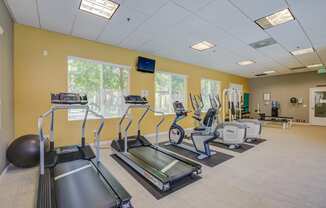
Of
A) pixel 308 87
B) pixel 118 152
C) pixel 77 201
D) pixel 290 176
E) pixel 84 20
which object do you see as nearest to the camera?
pixel 77 201

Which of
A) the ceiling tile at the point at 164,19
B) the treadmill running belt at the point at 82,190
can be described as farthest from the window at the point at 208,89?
the treadmill running belt at the point at 82,190

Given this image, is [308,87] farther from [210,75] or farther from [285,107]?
[210,75]

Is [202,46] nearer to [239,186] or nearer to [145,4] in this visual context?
[145,4]

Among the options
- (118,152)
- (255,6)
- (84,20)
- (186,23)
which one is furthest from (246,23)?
(118,152)

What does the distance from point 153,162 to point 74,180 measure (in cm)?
135

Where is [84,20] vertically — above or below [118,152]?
above

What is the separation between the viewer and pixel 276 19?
3.44m

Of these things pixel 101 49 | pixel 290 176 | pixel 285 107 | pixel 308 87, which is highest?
pixel 101 49

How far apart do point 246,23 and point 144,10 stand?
232 centimetres

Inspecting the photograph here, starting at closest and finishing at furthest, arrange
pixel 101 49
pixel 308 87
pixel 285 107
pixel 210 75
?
pixel 101 49 → pixel 210 75 → pixel 308 87 → pixel 285 107

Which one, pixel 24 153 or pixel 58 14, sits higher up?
pixel 58 14

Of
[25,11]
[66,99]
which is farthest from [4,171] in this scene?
[25,11]

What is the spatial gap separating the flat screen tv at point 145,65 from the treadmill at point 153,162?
6.02 ft

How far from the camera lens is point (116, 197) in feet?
6.33
